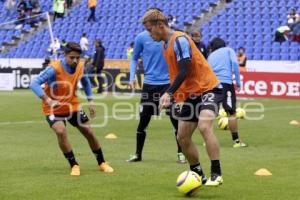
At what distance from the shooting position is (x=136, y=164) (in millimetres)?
11766

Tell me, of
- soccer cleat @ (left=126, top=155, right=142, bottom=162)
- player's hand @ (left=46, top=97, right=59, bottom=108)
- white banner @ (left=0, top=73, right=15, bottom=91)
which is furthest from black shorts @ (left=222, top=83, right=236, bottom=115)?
white banner @ (left=0, top=73, right=15, bottom=91)

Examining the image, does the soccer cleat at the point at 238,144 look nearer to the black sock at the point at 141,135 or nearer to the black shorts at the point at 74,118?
the black sock at the point at 141,135

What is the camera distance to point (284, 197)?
880cm

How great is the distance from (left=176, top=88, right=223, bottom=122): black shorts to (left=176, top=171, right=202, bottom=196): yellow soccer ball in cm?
74

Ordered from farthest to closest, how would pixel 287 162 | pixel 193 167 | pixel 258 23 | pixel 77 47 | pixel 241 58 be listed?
1. pixel 258 23
2. pixel 241 58
3. pixel 287 162
4. pixel 77 47
5. pixel 193 167

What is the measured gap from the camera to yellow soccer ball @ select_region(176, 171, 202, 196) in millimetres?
8867

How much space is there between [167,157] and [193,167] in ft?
10.1

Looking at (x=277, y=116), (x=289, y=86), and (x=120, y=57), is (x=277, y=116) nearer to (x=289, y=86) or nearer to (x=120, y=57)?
(x=289, y=86)

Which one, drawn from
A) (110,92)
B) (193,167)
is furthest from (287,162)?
(110,92)

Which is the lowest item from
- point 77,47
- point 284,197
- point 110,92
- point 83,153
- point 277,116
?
point 110,92

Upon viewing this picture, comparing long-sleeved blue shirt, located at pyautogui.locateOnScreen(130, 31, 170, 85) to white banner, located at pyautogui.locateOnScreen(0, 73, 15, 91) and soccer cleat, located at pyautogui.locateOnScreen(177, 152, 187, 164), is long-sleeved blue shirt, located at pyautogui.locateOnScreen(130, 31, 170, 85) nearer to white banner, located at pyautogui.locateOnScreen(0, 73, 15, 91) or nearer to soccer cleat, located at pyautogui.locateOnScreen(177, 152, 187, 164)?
soccer cleat, located at pyautogui.locateOnScreen(177, 152, 187, 164)

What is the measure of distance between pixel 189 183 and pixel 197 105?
3.35 feet

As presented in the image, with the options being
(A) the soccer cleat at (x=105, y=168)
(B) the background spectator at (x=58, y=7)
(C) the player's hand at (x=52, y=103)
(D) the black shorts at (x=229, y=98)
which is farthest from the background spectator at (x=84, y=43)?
(C) the player's hand at (x=52, y=103)

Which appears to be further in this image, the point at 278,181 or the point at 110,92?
the point at 110,92
